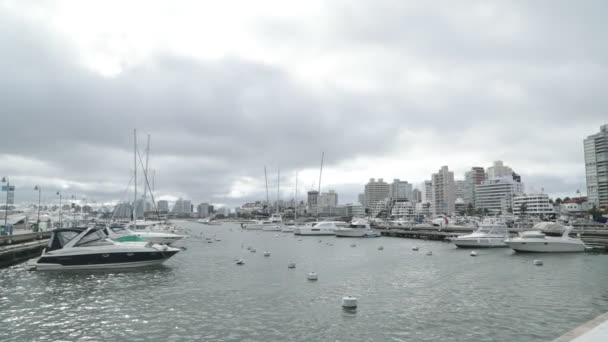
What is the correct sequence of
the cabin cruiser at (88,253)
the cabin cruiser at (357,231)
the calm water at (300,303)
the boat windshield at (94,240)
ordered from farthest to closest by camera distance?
the cabin cruiser at (357,231)
the boat windshield at (94,240)
the cabin cruiser at (88,253)
the calm water at (300,303)

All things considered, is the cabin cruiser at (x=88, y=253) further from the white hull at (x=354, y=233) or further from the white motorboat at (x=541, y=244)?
the white hull at (x=354, y=233)

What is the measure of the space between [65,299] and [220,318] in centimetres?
1124

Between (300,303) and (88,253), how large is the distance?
2179 cm

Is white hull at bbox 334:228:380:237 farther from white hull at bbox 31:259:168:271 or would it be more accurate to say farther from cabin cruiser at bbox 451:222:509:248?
white hull at bbox 31:259:168:271

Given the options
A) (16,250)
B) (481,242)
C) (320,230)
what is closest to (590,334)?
(481,242)

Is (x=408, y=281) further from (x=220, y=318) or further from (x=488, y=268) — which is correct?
(x=220, y=318)

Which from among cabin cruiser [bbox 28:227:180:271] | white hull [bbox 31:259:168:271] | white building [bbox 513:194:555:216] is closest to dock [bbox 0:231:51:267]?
cabin cruiser [bbox 28:227:180:271]

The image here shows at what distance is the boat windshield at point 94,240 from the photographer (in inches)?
1382

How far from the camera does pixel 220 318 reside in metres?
19.2

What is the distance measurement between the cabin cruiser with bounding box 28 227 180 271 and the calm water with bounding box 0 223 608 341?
1293 millimetres

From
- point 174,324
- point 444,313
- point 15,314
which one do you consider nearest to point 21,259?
point 15,314

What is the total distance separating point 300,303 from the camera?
73.7 feet

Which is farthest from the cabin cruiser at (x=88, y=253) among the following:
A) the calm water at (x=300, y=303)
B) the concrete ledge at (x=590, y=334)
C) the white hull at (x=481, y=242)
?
the white hull at (x=481, y=242)

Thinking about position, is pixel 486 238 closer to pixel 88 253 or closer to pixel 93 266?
pixel 93 266
